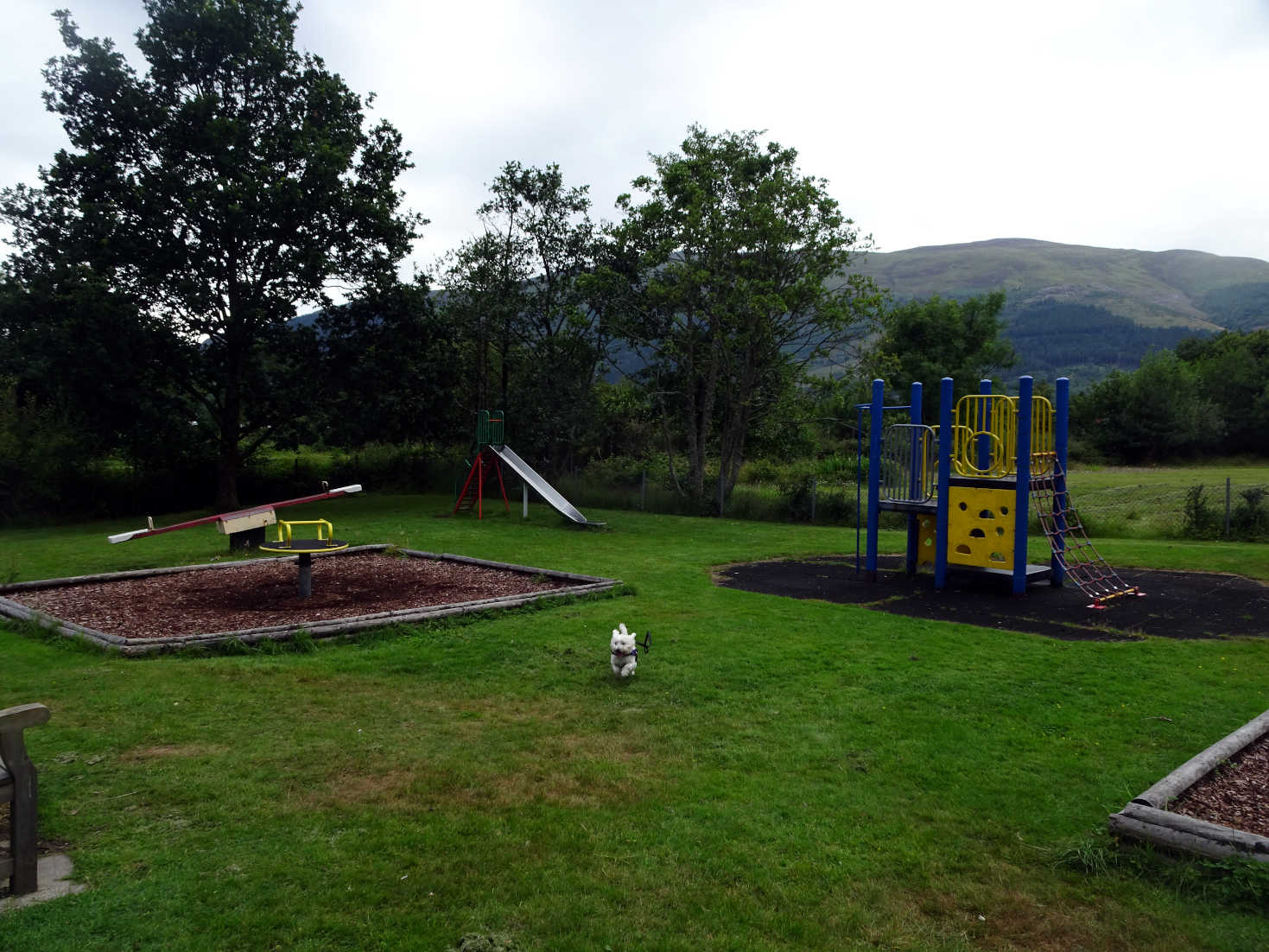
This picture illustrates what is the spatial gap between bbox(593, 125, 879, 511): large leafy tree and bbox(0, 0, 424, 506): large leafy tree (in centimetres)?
678

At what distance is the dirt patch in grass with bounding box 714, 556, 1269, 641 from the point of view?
8.58 meters

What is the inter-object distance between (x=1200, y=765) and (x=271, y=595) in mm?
8870

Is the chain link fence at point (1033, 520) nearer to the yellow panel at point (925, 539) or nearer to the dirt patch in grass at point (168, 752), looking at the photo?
the yellow panel at point (925, 539)

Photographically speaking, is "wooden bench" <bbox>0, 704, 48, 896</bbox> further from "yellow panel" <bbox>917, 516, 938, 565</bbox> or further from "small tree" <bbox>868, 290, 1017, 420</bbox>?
"small tree" <bbox>868, 290, 1017, 420</bbox>

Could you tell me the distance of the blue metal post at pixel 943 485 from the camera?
436 inches

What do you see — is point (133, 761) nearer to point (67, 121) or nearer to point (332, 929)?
point (332, 929)

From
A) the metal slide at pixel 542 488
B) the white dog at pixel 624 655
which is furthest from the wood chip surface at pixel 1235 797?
the metal slide at pixel 542 488

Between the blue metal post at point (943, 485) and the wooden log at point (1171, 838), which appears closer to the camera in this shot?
the wooden log at point (1171, 838)

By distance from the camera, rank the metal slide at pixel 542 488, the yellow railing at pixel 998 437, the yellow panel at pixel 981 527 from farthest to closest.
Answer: the metal slide at pixel 542 488, the yellow railing at pixel 998 437, the yellow panel at pixel 981 527

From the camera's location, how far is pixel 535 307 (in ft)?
81.1

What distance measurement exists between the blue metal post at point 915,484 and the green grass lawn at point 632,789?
3932 millimetres

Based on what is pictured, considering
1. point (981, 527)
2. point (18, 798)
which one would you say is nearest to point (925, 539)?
point (981, 527)

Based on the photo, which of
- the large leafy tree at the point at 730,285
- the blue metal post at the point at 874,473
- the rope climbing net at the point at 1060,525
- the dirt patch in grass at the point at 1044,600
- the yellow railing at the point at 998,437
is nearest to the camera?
the dirt patch in grass at the point at 1044,600

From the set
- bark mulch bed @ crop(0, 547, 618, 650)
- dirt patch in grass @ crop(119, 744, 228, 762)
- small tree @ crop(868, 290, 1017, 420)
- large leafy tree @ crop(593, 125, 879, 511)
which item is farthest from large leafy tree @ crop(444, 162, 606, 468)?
small tree @ crop(868, 290, 1017, 420)
